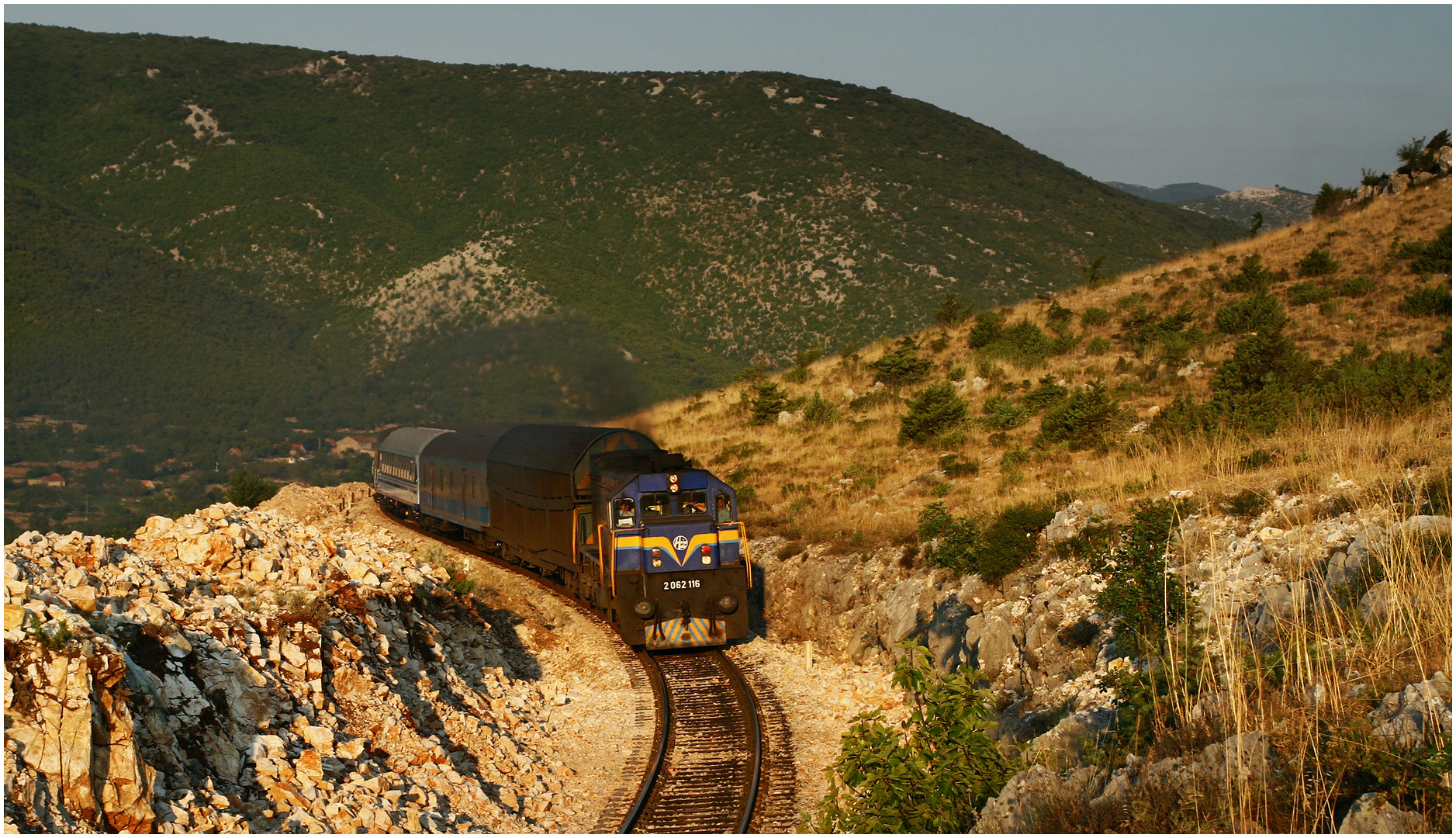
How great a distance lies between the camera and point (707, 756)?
12695 mm

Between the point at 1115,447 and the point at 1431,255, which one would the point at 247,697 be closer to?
the point at 1115,447

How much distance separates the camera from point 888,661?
16594mm

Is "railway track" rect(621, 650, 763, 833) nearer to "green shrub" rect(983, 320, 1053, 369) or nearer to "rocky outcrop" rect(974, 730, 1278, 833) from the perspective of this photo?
"rocky outcrop" rect(974, 730, 1278, 833)

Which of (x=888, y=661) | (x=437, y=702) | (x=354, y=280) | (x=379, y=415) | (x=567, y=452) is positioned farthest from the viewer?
(x=354, y=280)

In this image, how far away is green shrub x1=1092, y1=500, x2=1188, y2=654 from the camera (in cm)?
1037

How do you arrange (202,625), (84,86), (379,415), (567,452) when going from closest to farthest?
(202,625) < (567,452) < (379,415) < (84,86)

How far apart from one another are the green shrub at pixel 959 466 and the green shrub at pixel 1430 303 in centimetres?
1746

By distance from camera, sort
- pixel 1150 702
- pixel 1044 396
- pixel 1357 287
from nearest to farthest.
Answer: pixel 1150 702 < pixel 1044 396 < pixel 1357 287

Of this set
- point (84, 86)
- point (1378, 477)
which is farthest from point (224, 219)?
point (1378, 477)

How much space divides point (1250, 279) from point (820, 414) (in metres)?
18.9

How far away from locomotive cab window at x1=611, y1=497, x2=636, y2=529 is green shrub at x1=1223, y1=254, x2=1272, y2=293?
31085mm

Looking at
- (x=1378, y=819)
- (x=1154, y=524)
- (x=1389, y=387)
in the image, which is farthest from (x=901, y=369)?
(x=1378, y=819)

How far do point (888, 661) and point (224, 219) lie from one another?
104 meters

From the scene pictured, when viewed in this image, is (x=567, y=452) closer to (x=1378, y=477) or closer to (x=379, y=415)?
(x=1378, y=477)
